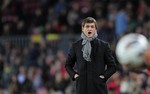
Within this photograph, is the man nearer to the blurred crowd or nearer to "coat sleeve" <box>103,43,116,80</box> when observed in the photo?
"coat sleeve" <box>103,43,116,80</box>

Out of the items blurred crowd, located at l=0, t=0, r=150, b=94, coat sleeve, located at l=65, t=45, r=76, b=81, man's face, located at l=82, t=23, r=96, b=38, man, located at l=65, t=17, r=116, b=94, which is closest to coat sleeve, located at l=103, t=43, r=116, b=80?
man, located at l=65, t=17, r=116, b=94

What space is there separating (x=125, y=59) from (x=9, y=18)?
15.2 metres

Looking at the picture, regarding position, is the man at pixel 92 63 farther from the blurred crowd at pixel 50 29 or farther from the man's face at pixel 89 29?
the blurred crowd at pixel 50 29

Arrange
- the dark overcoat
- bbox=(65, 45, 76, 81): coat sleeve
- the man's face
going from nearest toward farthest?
the man's face → the dark overcoat → bbox=(65, 45, 76, 81): coat sleeve

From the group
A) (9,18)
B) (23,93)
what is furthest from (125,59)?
(9,18)

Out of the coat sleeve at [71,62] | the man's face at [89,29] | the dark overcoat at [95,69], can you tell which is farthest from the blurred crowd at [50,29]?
the man's face at [89,29]

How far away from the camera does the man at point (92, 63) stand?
400 inches

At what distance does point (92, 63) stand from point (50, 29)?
34.3ft

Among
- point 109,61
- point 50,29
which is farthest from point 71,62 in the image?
point 50,29

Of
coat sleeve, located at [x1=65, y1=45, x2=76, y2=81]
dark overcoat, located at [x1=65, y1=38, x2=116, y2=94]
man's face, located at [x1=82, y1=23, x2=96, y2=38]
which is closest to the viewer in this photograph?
man's face, located at [x1=82, y1=23, x2=96, y2=38]

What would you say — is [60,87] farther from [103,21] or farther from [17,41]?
[17,41]

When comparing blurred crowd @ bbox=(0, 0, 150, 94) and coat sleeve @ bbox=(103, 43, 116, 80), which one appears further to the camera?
blurred crowd @ bbox=(0, 0, 150, 94)

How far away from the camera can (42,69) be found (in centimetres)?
1897

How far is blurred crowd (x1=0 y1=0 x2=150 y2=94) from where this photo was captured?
18.1 m
